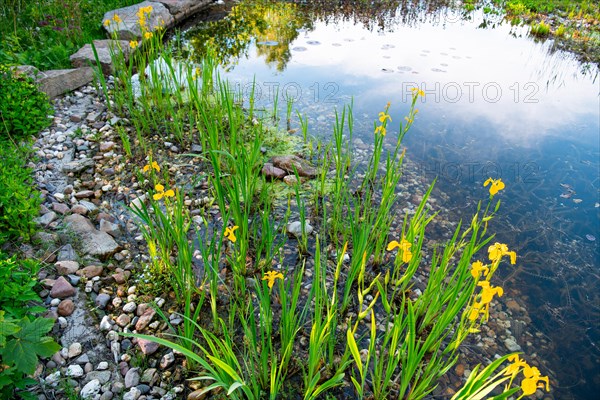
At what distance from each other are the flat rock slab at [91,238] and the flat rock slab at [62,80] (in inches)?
92.0

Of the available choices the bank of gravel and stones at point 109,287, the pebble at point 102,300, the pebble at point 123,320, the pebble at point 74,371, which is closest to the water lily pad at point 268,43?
the bank of gravel and stones at point 109,287

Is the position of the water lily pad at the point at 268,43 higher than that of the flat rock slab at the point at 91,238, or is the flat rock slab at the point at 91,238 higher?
the water lily pad at the point at 268,43

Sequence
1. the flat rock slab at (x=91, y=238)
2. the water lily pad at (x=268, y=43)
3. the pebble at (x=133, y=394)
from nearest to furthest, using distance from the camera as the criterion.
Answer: the pebble at (x=133, y=394) → the flat rock slab at (x=91, y=238) → the water lily pad at (x=268, y=43)

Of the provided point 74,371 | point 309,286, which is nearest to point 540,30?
point 309,286

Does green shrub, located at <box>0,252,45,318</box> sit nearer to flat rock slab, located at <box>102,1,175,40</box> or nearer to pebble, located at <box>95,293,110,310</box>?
pebble, located at <box>95,293,110,310</box>

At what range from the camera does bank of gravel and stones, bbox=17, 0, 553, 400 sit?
2174 millimetres

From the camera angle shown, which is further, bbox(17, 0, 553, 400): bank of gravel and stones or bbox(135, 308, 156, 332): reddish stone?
bbox(135, 308, 156, 332): reddish stone

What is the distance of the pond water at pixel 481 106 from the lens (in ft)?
10.3

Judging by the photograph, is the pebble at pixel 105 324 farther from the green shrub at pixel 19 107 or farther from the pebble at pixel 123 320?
the green shrub at pixel 19 107

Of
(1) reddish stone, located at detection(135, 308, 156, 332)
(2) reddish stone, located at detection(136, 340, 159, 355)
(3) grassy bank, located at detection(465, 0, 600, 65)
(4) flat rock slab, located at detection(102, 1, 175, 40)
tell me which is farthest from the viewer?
(3) grassy bank, located at detection(465, 0, 600, 65)

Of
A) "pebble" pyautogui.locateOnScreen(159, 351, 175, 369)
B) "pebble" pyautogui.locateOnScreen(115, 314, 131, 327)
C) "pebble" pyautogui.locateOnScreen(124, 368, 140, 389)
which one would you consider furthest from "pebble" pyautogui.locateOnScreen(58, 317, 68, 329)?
"pebble" pyautogui.locateOnScreen(159, 351, 175, 369)

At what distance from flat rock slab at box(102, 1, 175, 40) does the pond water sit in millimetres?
599

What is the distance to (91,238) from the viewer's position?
2926mm

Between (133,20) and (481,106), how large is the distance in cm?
591
